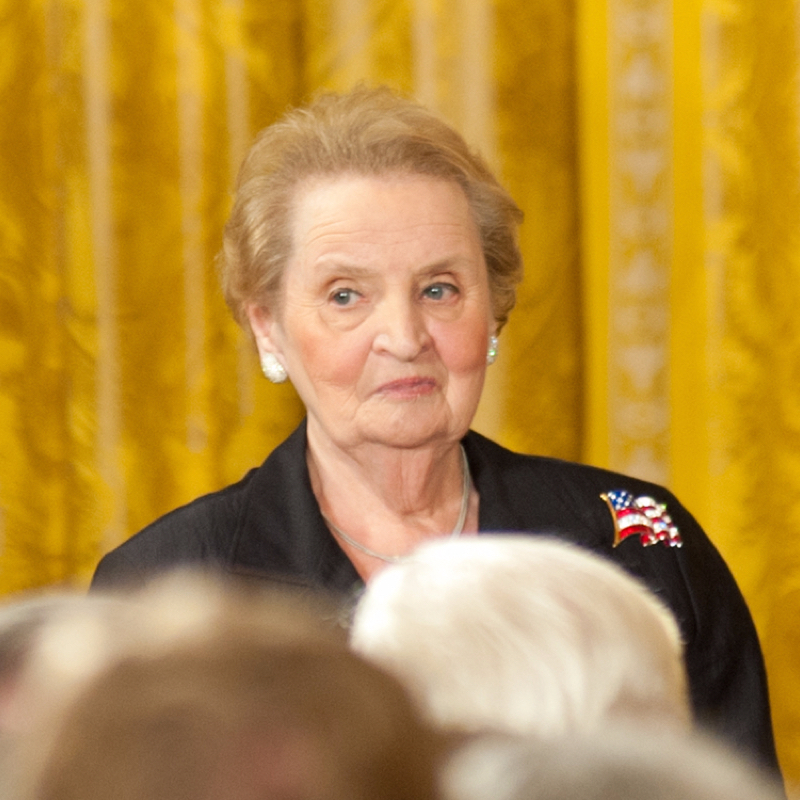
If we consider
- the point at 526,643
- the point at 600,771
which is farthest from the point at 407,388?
the point at 600,771

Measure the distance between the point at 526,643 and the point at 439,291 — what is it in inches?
43.8

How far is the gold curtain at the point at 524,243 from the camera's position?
206 cm

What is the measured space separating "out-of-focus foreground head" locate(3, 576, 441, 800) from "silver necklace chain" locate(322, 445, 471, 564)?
3.88 ft

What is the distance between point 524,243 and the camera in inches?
83.7

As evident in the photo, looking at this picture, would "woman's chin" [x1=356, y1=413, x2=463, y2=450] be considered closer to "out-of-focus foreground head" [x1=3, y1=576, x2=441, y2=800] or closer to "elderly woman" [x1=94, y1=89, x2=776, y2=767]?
"elderly woman" [x1=94, y1=89, x2=776, y2=767]

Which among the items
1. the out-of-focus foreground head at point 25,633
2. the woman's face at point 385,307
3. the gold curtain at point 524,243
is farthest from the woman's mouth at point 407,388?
the out-of-focus foreground head at point 25,633

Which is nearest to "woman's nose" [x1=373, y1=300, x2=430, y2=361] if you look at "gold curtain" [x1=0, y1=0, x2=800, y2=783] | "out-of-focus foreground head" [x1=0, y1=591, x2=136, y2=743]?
"gold curtain" [x1=0, y1=0, x2=800, y2=783]

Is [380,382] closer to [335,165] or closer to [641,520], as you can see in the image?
[335,165]

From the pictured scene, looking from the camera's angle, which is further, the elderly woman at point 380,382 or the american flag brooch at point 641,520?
the american flag brooch at point 641,520

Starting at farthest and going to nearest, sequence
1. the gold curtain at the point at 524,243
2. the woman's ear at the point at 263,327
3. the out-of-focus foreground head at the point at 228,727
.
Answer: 1. the gold curtain at the point at 524,243
2. the woman's ear at the point at 263,327
3. the out-of-focus foreground head at the point at 228,727

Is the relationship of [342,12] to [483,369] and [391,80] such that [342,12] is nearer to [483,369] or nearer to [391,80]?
[391,80]

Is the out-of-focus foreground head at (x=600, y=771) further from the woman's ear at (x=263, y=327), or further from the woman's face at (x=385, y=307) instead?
the woman's ear at (x=263, y=327)

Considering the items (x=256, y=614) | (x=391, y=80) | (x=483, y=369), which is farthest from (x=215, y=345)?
(x=256, y=614)

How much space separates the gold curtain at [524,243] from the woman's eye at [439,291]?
0.64m
